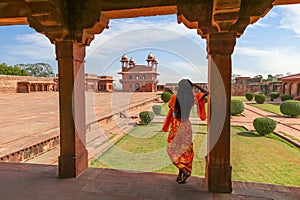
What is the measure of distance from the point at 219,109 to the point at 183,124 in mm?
430

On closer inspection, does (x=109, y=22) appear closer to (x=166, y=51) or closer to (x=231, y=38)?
(x=166, y=51)

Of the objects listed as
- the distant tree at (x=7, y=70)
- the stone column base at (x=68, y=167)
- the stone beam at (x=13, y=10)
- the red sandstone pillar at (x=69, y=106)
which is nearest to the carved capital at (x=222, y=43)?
the red sandstone pillar at (x=69, y=106)

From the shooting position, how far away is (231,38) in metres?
2.06

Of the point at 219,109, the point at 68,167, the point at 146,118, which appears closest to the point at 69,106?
the point at 68,167

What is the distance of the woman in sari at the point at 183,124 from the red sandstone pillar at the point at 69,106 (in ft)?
3.83

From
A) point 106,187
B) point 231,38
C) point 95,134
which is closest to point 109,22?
point 231,38

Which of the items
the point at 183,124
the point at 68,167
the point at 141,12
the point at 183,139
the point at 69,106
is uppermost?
the point at 141,12

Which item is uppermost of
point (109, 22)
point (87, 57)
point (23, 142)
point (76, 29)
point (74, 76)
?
point (109, 22)

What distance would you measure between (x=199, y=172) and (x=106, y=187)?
9.09 ft

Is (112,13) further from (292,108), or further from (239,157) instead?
(292,108)

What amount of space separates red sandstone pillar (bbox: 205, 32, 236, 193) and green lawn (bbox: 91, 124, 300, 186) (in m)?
2.34

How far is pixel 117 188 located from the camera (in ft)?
7.22

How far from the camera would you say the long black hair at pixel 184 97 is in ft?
7.45

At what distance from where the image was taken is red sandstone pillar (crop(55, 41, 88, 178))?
2439mm
